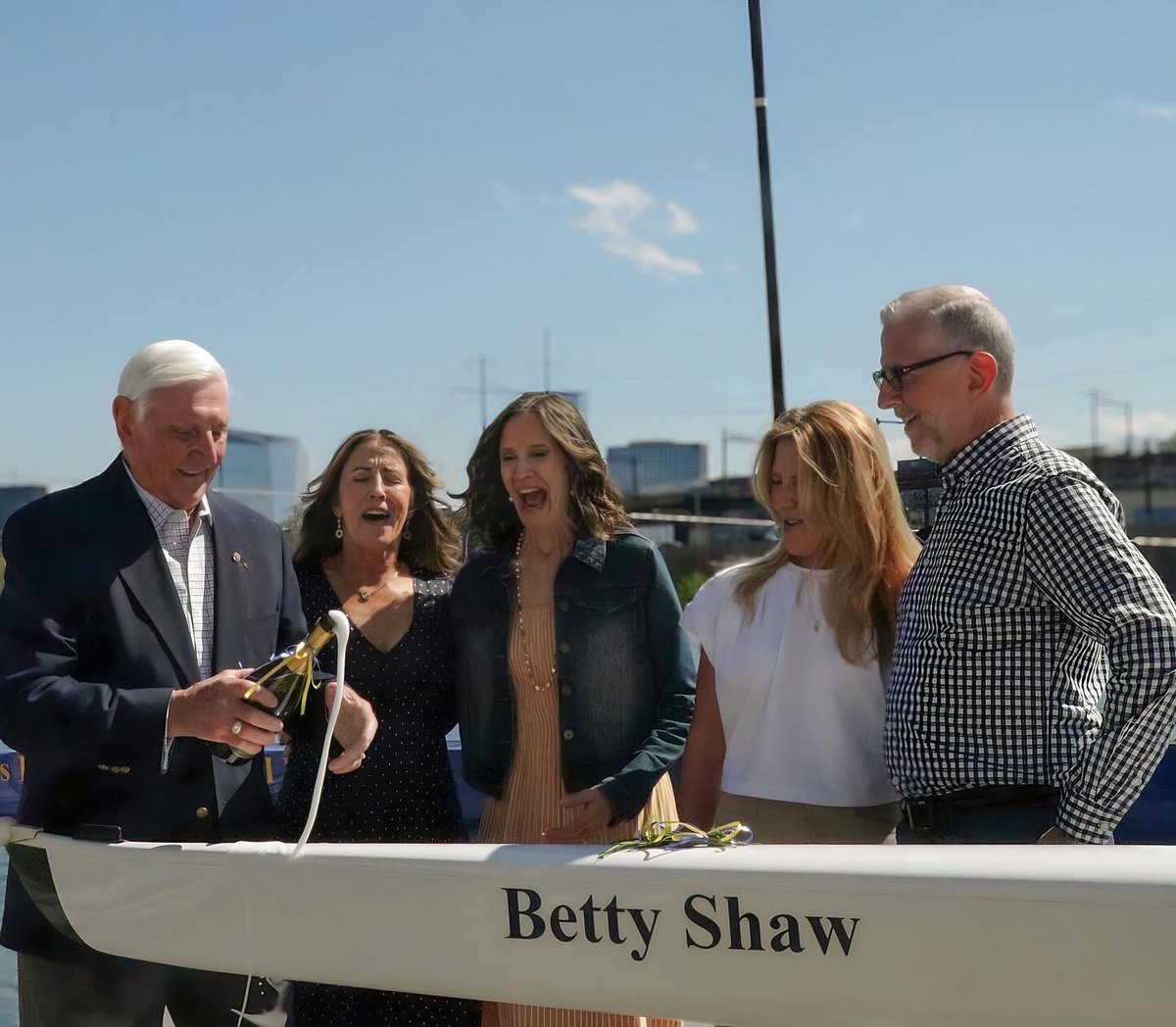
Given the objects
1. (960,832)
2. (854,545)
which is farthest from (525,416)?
(960,832)

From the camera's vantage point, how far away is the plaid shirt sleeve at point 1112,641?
6.79ft

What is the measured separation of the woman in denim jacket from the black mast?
10.1ft

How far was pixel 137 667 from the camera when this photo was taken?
2369 mm

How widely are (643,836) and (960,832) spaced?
1.84ft

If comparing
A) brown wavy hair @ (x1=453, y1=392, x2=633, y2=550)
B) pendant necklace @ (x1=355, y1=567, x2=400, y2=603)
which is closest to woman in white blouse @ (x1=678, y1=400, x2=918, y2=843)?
brown wavy hair @ (x1=453, y1=392, x2=633, y2=550)

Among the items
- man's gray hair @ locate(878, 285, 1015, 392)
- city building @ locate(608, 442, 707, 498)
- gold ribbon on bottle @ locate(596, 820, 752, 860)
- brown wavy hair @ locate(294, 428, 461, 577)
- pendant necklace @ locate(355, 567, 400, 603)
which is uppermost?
city building @ locate(608, 442, 707, 498)

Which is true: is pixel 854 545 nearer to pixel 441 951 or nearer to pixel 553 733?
pixel 553 733

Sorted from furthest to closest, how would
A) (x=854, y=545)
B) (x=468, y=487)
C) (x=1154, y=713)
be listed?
(x=468, y=487)
(x=854, y=545)
(x=1154, y=713)

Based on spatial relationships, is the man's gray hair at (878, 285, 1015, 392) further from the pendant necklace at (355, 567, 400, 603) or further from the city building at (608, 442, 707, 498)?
the city building at (608, 442, 707, 498)

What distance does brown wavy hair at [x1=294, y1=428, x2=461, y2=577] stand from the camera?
3.11 metres

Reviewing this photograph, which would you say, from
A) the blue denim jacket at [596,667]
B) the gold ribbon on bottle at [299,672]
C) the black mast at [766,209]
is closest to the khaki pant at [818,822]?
the blue denim jacket at [596,667]

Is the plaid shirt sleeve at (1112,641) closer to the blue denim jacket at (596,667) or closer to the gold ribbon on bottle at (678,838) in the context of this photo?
the gold ribbon on bottle at (678,838)

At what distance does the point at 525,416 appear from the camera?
286 centimetres

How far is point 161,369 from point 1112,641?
1.74 meters
